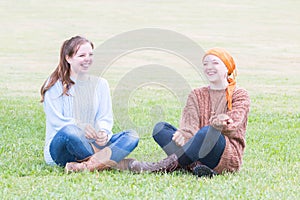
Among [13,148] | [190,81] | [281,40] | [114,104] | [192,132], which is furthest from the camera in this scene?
[281,40]

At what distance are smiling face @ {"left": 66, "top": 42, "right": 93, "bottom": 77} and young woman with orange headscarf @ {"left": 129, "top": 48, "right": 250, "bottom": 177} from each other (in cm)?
85

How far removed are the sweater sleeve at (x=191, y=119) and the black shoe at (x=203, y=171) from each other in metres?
0.29

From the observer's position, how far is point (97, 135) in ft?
18.6

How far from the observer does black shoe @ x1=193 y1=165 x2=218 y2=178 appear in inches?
213

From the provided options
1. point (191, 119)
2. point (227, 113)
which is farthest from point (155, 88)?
point (227, 113)

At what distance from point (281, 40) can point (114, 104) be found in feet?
50.7

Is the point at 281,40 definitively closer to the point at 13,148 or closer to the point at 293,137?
the point at 293,137

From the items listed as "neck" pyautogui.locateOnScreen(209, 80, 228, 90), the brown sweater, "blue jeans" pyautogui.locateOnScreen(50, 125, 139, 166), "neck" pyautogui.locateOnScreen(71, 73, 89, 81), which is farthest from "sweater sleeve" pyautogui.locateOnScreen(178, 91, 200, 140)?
"neck" pyautogui.locateOnScreen(71, 73, 89, 81)

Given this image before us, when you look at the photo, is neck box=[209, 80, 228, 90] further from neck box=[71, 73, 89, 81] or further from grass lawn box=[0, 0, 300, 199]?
neck box=[71, 73, 89, 81]

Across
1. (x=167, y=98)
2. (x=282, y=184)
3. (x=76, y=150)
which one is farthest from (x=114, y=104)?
(x=282, y=184)

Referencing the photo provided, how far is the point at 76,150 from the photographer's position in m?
5.67

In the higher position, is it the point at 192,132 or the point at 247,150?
the point at 192,132

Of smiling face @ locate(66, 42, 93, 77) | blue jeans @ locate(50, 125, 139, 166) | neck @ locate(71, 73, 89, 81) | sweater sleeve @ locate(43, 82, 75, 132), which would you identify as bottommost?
blue jeans @ locate(50, 125, 139, 166)

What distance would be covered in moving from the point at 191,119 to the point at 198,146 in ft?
1.02
